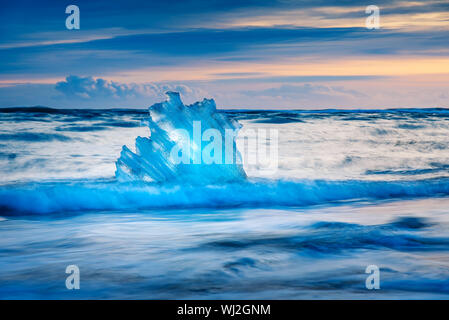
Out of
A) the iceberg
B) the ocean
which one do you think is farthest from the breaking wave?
the iceberg

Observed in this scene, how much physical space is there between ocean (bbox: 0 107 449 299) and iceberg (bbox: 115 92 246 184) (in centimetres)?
17

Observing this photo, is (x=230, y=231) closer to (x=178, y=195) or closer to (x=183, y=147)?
(x=178, y=195)

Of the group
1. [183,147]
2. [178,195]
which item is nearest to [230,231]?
[178,195]

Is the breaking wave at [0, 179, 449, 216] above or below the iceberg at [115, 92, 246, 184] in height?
below

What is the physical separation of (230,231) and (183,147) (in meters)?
2.10

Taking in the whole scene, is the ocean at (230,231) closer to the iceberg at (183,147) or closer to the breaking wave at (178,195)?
the breaking wave at (178,195)

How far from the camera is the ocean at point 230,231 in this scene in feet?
12.0

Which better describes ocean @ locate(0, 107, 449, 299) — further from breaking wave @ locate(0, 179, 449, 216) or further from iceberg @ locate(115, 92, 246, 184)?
iceberg @ locate(115, 92, 246, 184)

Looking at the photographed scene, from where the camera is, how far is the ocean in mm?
3646

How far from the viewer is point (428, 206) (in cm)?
671

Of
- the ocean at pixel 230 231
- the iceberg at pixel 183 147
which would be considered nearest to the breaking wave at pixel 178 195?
the ocean at pixel 230 231

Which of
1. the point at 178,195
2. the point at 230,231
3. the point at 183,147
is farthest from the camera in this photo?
the point at 183,147

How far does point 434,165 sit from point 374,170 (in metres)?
1.57

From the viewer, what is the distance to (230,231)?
218 inches
